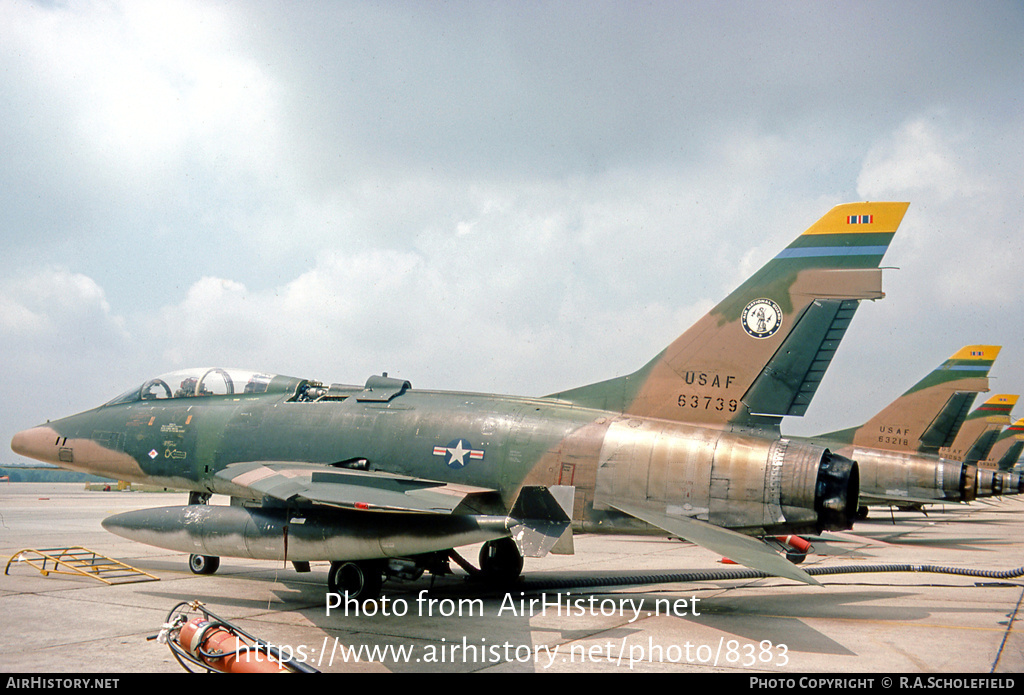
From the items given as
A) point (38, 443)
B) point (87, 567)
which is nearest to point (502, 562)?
point (87, 567)

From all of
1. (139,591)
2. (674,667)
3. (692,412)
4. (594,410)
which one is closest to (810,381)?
(692,412)

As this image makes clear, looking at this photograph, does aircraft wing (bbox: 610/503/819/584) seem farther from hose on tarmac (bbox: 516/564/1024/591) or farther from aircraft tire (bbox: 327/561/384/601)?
aircraft tire (bbox: 327/561/384/601)

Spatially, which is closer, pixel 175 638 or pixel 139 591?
pixel 175 638

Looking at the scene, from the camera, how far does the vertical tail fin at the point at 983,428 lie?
31297 millimetres

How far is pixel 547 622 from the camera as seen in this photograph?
7895 mm

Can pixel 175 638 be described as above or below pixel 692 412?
below

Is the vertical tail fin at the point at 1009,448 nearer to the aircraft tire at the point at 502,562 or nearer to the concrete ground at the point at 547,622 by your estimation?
the concrete ground at the point at 547,622

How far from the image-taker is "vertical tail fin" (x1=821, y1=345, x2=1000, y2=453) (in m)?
21.8

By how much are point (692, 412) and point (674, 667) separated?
355cm

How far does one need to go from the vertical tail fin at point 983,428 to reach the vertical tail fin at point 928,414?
1019 cm

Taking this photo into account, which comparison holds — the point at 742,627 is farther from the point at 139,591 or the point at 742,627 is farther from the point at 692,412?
the point at 139,591

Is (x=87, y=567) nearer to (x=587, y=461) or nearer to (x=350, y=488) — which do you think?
(x=350, y=488)

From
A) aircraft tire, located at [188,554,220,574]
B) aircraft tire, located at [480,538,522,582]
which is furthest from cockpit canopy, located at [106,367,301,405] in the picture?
aircraft tire, located at [480,538,522,582]

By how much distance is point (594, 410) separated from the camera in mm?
9336
